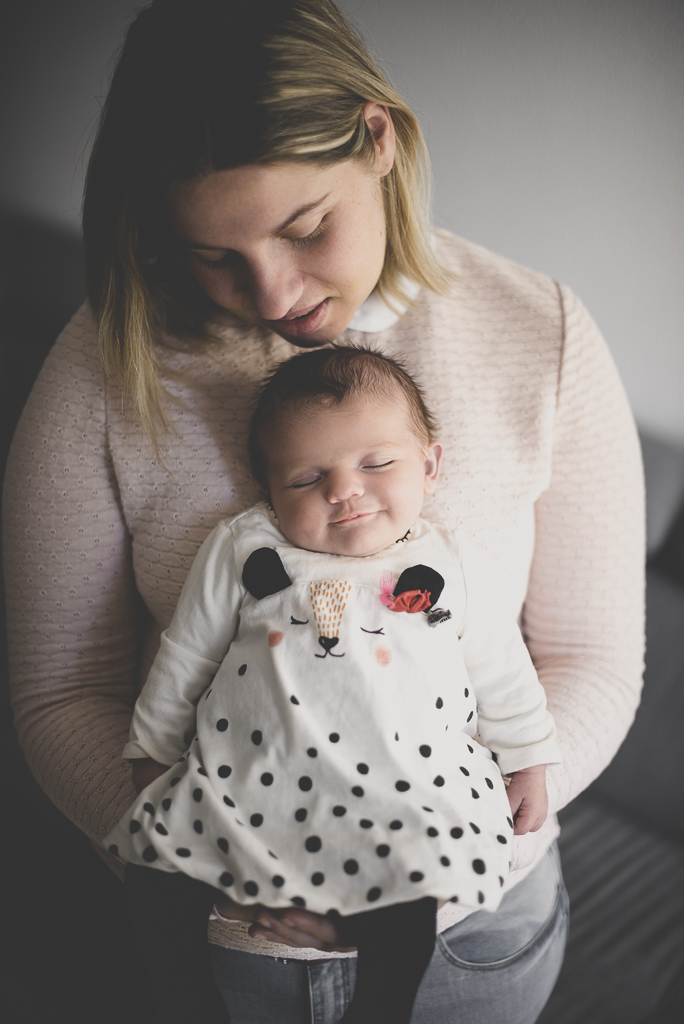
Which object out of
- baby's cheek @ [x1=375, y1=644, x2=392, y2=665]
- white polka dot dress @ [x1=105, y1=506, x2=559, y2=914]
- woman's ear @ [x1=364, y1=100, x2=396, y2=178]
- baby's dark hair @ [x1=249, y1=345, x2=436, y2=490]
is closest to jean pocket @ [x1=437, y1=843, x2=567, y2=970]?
white polka dot dress @ [x1=105, y1=506, x2=559, y2=914]

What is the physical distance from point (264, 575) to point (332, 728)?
0.67ft

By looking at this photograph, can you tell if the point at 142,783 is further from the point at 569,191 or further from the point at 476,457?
the point at 569,191

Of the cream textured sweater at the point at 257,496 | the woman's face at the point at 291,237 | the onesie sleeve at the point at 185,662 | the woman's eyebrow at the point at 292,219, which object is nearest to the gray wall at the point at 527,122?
the cream textured sweater at the point at 257,496

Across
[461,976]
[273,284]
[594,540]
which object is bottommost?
[461,976]

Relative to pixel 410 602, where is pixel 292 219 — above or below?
above

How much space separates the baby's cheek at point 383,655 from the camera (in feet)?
2.48

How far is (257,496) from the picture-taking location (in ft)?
3.16

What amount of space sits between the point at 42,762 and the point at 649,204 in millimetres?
1493

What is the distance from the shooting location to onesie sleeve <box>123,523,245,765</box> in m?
0.83

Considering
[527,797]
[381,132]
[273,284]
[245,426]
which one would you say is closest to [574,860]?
[527,797]

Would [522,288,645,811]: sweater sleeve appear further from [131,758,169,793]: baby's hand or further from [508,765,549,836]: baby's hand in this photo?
[131,758,169,793]: baby's hand

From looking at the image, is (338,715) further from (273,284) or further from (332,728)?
(273,284)

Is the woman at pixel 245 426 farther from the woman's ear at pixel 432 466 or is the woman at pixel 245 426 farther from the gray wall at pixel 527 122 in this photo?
the gray wall at pixel 527 122

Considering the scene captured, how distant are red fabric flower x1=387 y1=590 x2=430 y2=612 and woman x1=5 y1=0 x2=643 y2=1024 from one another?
21 centimetres
